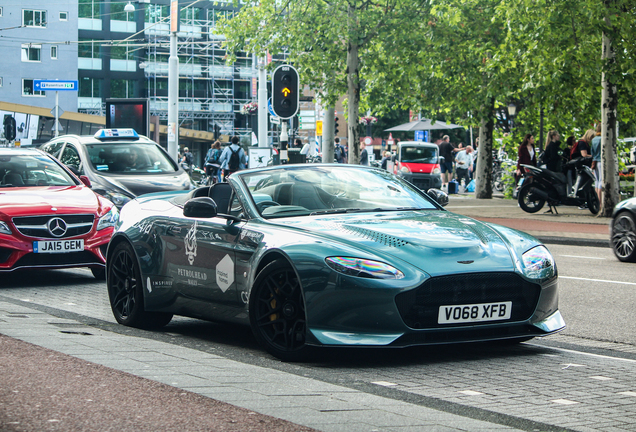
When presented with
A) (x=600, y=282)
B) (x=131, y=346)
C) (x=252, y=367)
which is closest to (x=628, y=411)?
(x=252, y=367)

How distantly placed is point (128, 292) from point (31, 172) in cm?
451

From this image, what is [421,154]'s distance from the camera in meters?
35.9

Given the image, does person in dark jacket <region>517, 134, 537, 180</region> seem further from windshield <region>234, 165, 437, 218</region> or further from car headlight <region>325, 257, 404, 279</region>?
car headlight <region>325, 257, 404, 279</region>

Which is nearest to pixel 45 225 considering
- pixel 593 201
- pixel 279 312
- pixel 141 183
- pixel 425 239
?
pixel 141 183

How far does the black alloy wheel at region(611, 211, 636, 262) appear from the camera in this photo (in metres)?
12.5

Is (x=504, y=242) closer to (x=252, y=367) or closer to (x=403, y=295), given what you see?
(x=403, y=295)

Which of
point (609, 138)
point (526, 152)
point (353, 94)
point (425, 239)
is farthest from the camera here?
point (353, 94)

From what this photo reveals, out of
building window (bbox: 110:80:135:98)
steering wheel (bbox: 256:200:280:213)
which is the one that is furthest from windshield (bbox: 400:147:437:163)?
building window (bbox: 110:80:135:98)

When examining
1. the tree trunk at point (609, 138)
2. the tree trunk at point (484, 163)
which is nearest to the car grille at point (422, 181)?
the tree trunk at point (484, 163)

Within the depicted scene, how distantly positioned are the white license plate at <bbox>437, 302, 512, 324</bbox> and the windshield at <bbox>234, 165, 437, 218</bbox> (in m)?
1.31

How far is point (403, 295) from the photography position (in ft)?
17.8

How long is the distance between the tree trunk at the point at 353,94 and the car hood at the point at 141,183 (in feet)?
44.1

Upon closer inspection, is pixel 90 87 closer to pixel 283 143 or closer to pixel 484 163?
pixel 484 163

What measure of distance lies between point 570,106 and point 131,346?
772 inches
